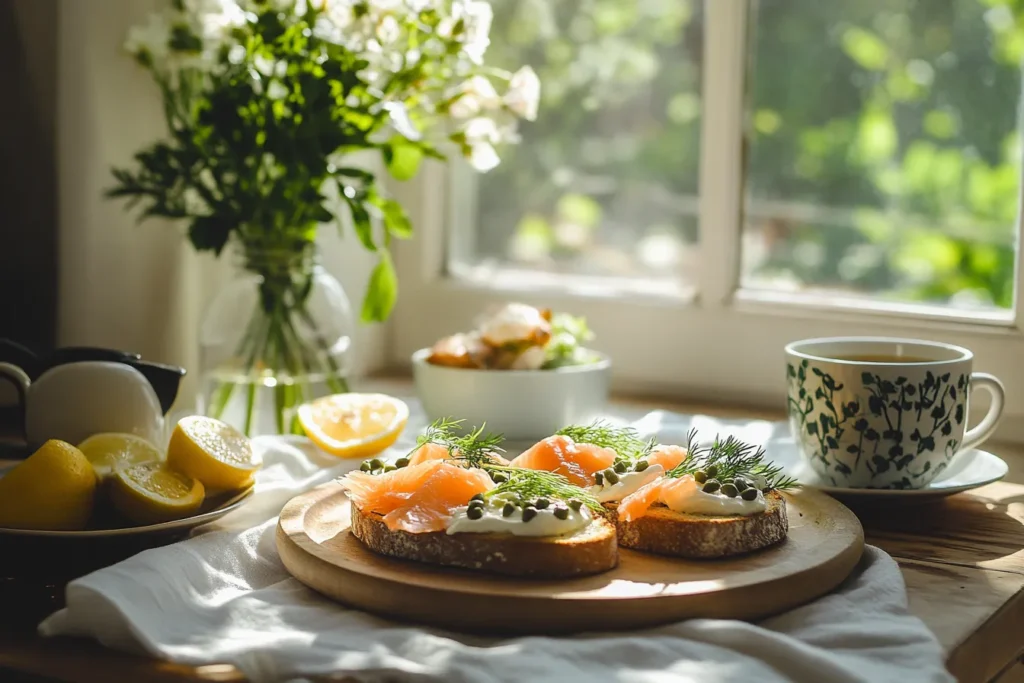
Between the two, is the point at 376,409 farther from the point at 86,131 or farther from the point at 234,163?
the point at 86,131

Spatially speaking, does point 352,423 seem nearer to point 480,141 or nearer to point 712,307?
point 480,141

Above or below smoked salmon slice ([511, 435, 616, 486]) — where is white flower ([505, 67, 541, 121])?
above

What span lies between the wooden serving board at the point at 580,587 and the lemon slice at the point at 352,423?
0.28 meters

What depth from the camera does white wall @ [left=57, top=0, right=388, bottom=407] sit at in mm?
1464

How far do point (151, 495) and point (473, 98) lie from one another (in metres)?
0.62

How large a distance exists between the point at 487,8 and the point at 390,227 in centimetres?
27

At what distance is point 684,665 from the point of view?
Result: 72 centimetres

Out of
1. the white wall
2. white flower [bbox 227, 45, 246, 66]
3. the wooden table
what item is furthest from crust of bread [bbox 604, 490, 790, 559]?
the white wall

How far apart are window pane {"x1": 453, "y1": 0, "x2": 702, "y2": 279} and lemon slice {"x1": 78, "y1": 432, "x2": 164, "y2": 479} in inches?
33.8

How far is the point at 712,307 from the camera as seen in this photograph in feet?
5.30

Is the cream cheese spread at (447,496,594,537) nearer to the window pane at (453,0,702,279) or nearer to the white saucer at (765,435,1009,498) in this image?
the white saucer at (765,435,1009,498)

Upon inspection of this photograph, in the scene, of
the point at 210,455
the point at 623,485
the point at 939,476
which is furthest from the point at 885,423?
the point at 210,455

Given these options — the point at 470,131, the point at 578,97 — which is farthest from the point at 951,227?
Answer: the point at 470,131

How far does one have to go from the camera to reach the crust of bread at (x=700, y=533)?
2.86 feet
